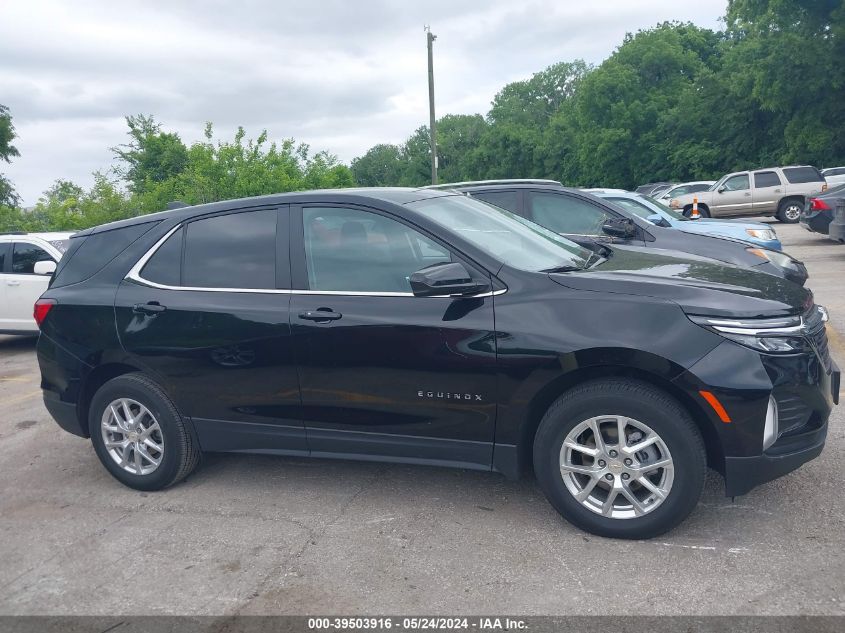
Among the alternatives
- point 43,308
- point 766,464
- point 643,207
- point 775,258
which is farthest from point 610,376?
point 643,207

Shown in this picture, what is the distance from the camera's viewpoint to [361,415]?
405cm

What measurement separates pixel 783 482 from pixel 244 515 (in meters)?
2.99

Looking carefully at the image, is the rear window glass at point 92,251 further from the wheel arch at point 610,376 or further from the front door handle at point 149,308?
the wheel arch at point 610,376

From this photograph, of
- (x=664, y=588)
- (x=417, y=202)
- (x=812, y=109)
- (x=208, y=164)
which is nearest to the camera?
(x=664, y=588)

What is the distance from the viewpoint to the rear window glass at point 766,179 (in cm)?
2367

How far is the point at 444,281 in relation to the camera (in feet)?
12.0

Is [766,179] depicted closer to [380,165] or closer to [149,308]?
[149,308]

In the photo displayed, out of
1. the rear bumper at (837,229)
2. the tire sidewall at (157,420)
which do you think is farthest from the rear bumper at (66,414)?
the rear bumper at (837,229)

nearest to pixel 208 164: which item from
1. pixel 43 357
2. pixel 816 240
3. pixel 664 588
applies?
pixel 816 240

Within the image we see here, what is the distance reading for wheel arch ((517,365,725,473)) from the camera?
3486mm

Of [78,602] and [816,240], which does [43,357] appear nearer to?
[78,602]

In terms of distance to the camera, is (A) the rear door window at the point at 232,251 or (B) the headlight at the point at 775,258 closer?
(A) the rear door window at the point at 232,251

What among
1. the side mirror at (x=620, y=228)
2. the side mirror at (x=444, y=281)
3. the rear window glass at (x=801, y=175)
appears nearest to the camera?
the side mirror at (x=444, y=281)

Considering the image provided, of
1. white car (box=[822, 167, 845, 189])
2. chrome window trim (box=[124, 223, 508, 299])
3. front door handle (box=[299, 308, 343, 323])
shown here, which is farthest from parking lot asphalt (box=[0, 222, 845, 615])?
white car (box=[822, 167, 845, 189])
